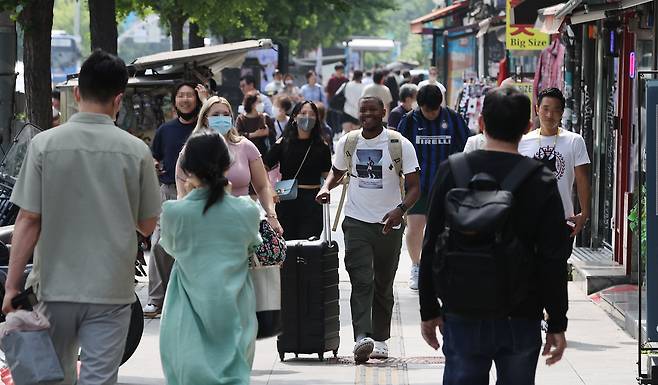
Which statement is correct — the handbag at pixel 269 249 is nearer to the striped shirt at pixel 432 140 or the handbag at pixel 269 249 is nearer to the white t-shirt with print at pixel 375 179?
the white t-shirt with print at pixel 375 179

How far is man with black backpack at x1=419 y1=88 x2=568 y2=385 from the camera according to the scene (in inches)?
206

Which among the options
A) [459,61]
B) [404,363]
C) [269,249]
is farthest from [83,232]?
[459,61]

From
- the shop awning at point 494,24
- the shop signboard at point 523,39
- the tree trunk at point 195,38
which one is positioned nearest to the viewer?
the shop signboard at point 523,39

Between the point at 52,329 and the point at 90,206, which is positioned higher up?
the point at 90,206

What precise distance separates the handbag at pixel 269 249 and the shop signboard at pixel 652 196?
6.18ft

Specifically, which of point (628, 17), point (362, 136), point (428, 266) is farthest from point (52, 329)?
point (628, 17)

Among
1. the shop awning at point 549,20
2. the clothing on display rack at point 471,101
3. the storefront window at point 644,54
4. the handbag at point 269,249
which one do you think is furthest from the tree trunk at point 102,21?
the handbag at point 269,249

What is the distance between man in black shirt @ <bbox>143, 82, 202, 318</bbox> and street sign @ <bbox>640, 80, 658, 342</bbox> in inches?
170

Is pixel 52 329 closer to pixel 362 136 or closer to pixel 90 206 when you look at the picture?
pixel 90 206

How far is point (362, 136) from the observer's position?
954 centimetres

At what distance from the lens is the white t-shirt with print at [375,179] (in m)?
9.39

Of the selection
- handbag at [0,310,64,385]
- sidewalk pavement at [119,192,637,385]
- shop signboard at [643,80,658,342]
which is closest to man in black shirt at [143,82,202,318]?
sidewalk pavement at [119,192,637,385]

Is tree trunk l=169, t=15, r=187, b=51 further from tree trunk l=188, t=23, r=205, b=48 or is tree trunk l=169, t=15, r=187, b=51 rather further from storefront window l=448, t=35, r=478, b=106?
storefront window l=448, t=35, r=478, b=106

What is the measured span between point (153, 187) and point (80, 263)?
1.48 feet
